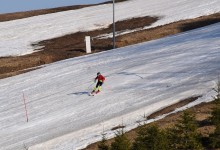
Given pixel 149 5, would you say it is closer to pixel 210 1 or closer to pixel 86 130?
pixel 210 1

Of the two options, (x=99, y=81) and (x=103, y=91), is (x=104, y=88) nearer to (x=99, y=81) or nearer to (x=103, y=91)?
(x=103, y=91)

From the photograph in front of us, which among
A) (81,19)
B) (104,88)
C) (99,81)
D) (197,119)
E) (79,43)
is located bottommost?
(79,43)

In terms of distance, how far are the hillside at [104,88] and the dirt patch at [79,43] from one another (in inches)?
7.4

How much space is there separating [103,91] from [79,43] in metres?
26.0

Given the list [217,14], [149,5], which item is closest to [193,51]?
[217,14]

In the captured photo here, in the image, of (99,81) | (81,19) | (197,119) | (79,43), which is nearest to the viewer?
(197,119)

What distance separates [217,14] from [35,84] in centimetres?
2847

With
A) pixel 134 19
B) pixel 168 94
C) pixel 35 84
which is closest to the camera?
pixel 168 94

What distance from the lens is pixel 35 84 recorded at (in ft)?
127

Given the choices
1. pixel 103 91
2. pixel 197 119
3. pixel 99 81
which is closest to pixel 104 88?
pixel 103 91

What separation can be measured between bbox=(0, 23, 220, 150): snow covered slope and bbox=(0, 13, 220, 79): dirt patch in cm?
467

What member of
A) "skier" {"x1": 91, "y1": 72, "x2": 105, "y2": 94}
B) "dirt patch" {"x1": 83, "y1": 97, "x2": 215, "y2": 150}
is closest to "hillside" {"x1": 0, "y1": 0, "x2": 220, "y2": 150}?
"skier" {"x1": 91, "y1": 72, "x2": 105, "y2": 94}

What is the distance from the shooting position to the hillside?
2503 centimetres

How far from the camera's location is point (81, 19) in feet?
239
